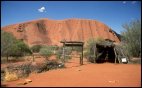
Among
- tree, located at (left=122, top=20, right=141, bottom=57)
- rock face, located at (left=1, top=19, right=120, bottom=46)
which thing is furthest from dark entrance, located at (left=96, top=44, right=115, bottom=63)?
rock face, located at (left=1, top=19, right=120, bottom=46)

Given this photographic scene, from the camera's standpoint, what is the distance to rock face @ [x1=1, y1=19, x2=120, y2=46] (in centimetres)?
7675

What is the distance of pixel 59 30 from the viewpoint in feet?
276

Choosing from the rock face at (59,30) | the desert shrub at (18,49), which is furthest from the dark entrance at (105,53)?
the rock face at (59,30)

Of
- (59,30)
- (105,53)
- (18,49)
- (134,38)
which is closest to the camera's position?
(134,38)

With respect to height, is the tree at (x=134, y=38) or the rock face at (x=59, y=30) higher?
the rock face at (x=59, y=30)

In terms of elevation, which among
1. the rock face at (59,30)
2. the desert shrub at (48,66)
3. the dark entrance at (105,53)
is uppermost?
the rock face at (59,30)

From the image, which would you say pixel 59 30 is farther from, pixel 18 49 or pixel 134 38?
pixel 134 38

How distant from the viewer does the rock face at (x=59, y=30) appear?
3022 inches

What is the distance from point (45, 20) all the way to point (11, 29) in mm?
14271

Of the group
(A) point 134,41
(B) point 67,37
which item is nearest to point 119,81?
(A) point 134,41

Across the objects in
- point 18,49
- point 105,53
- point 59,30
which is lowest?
point 105,53

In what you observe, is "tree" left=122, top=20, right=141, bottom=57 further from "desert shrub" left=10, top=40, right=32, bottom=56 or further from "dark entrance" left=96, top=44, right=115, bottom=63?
"desert shrub" left=10, top=40, right=32, bottom=56

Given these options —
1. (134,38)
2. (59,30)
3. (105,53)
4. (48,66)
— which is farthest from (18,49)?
(59,30)

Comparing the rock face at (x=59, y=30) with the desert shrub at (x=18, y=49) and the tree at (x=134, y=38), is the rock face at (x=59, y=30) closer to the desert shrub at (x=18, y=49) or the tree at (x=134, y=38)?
the desert shrub at (x=18, y=49)
